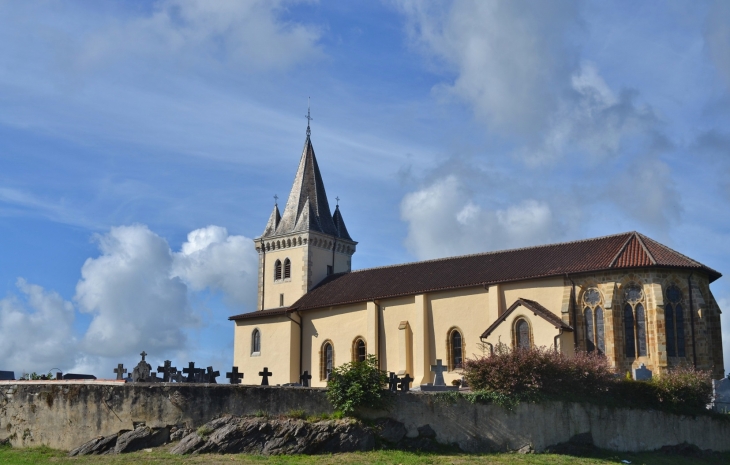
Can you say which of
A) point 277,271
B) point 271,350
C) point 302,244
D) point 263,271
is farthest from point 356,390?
point 263,271

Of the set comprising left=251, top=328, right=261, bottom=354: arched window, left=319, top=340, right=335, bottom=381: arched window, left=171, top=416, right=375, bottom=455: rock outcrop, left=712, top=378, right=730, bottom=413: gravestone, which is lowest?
left=171, top=416, right=375, bottom=455: rock outcrop

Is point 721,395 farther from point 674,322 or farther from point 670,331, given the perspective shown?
point 674,322

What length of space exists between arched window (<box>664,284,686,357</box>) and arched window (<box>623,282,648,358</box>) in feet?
3.81

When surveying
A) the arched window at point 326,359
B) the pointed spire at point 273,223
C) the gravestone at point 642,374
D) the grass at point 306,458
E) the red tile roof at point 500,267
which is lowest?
the grass at point 306,458

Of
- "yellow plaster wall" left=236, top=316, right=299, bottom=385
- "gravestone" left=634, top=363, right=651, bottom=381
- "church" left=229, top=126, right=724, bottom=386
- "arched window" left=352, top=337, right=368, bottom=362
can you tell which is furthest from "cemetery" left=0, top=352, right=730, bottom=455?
"yellow plaster wall" left=236, top=316, right=299, bottom=385

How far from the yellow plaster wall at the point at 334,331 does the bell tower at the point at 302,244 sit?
217 inches

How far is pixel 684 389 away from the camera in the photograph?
34.8m

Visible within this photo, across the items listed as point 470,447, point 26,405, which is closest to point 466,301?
point 470,447

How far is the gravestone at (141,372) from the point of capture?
104 feet

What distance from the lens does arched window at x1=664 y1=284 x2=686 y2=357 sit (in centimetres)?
4150

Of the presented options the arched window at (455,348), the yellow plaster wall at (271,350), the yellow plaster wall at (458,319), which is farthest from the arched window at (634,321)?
the yellow plaster wall at (271,350)

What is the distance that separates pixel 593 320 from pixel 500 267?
6.78m

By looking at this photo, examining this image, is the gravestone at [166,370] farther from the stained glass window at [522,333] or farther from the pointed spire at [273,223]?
the pointed spire at [273,223]

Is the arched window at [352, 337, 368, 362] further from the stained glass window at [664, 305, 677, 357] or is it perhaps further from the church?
the stained glass window at [664, 305, 677, 357]
